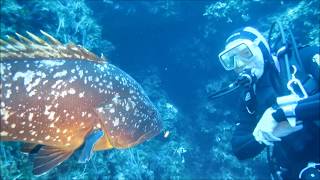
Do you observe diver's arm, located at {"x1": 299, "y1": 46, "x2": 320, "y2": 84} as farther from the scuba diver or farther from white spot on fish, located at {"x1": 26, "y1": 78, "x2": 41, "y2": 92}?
white spot on fish, located at {"x1": 26, "y1": 78, "x2": 41, "y2": 92}

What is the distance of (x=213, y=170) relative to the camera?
1068 centimetres

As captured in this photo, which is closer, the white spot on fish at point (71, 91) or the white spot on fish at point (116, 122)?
the white spot on fish at point (71, 91)

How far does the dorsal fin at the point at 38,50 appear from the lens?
2.20m

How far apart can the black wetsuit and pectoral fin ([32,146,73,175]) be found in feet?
8.53

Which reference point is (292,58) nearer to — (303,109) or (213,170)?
(303,109)

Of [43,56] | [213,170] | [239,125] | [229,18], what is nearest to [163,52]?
[229,18]

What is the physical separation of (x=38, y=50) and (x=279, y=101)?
2350mm

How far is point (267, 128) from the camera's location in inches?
133

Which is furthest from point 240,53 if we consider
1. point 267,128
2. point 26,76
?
point 26,76

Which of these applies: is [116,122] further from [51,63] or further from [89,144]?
[51,63]

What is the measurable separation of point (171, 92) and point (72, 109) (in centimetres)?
1001

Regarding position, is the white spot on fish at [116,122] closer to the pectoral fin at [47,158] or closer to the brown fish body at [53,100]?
the brown fish body at [53,100]

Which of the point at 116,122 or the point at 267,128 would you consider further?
the point at 267,128

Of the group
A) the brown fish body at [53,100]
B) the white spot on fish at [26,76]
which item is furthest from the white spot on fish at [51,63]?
the white spot on fish at [26,76]
